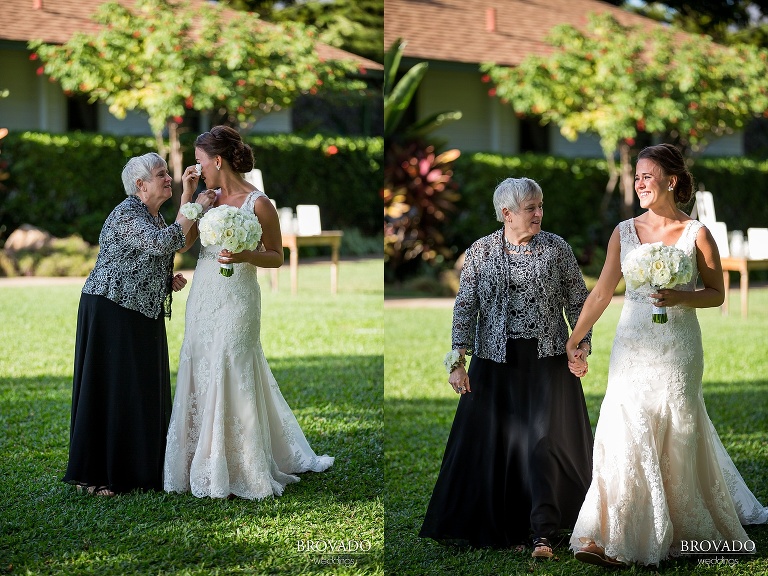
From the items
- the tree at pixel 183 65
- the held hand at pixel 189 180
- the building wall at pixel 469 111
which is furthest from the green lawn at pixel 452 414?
the building wall at pixel 469 111

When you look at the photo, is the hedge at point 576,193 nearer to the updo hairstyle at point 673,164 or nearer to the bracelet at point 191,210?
the bracelet at point 191,210

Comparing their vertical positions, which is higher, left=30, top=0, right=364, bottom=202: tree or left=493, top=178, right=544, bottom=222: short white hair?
left=30, top=0, right=364, bottom=202: tree

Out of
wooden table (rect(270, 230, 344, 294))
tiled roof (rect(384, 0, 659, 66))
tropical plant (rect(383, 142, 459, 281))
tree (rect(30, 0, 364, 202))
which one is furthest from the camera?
tiled roof (rect(384, 0, 659, 66))

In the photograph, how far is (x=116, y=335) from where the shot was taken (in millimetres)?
4676

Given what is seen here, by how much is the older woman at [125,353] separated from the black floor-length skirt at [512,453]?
1547mm

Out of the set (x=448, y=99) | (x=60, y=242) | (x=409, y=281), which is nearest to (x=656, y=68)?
(x=448, y=99)

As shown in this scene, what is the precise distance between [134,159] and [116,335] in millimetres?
884

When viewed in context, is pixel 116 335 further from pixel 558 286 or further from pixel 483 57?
pixel 483 57

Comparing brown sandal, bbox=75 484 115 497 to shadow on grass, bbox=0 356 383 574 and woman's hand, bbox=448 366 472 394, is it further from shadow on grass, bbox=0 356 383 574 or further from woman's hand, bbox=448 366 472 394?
woman's hand, bbox=448 366 472 394

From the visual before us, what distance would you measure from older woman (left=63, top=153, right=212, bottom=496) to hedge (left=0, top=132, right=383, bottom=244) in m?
6.24

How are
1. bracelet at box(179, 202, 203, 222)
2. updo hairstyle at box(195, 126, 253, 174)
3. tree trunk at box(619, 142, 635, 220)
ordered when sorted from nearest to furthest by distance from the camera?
bracelet at box(179, 202, 203, 222) → updo hairstyle at box(195, 126, 253, 174) → tree trunk at box(619, 142, 635, 220)

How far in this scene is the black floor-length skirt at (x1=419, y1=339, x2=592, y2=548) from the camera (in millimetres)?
4133

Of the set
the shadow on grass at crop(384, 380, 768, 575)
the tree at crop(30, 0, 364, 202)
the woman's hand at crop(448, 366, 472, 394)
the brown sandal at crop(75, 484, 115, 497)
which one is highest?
the tree at crop(30, 0, 364, 202)

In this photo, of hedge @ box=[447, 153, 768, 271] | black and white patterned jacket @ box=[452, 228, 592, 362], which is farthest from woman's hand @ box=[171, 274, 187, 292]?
hedge @ box=[447, 153, 768, 271]
